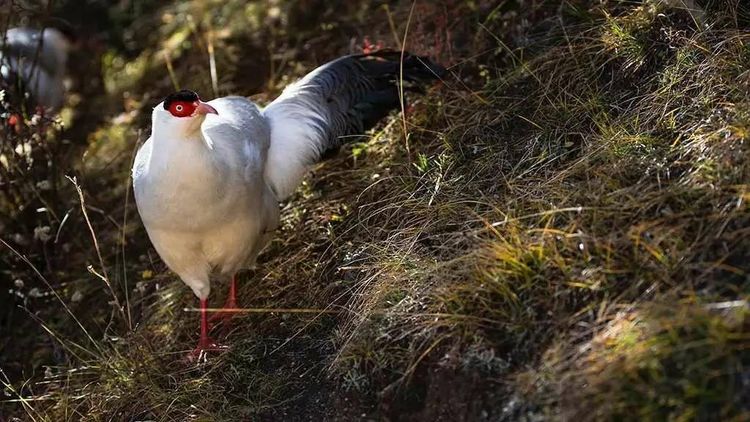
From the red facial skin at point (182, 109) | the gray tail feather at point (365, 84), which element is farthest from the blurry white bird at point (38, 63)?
the red facial skin at point (182, 109)

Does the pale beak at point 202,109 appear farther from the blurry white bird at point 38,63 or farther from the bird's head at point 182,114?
the blurry white bird at point 38,63

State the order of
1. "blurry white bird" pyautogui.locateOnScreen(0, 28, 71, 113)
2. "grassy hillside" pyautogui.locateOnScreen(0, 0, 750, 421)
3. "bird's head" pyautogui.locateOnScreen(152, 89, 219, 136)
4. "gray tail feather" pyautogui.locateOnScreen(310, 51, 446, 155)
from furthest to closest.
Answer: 1. "blurry white bird" pyautogui.locateOnScreen(0, 28, 71, 113)
2. "gray tail feather" pyautogui.locateOnScreen(310, 51, 446, 155)
3. "bird's head" pyautogui.locateOnScreen(152, 89, 219, 136)
4. "grassy hillside" pyautogui.locateOnScreen(0, 0, 750, 421)

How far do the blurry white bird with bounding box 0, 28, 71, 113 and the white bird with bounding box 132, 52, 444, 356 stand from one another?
1.50m

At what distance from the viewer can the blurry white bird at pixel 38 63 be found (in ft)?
18.6

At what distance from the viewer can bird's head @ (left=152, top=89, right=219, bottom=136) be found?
3.99m

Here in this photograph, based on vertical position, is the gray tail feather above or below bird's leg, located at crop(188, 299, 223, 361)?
above

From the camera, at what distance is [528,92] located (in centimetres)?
476

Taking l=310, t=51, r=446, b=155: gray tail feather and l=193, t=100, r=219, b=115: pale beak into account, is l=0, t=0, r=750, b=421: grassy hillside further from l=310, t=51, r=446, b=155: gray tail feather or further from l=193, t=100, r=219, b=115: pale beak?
l=193, t=100, r=219, b=115: pale beak

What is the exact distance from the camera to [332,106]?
5.01 m

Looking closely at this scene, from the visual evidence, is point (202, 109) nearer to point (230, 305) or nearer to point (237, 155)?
point (237, 155)

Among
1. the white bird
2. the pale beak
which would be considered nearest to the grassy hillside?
the white bird

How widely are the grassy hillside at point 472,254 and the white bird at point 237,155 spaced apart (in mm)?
217

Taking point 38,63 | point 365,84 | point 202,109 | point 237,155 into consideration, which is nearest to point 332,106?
point 365,84

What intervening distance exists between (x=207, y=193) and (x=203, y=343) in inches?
31.5
